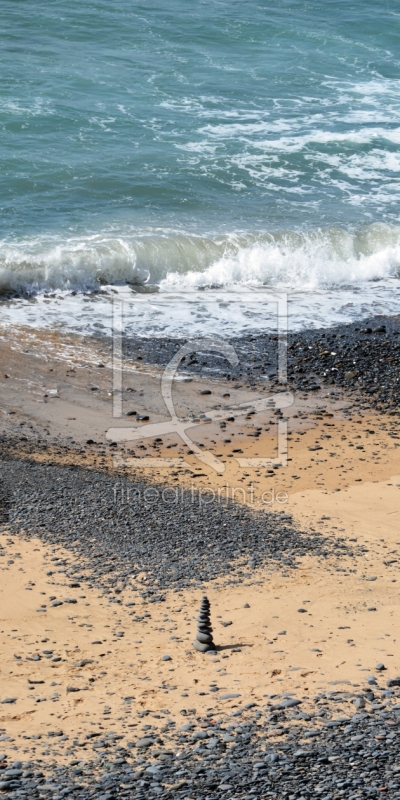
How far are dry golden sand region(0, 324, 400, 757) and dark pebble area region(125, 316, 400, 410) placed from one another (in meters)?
1.11

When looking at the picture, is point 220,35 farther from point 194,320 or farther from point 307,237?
point 194,320

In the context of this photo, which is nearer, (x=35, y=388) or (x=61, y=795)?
(x=61, y=795)

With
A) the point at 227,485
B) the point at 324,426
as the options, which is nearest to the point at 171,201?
the point at 324,426

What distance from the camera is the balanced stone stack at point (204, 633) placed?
7.70 m

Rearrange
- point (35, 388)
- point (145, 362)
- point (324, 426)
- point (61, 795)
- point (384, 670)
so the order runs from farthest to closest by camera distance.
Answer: point (145, 362)
point (35, 388)
point (324, 426)
point (384, 670)
point (61, 795)

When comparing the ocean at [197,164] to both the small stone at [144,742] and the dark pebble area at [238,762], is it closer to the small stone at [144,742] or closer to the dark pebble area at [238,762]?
the dark pebble area at [238,762]

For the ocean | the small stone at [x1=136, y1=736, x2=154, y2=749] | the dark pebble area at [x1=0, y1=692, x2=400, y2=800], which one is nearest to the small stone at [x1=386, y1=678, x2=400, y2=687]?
the dark pebble area at [x1=0, y1=692, x2=400, y2=800]

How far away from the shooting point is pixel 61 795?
5793mm

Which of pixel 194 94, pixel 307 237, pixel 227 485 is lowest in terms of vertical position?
pixel 227 485

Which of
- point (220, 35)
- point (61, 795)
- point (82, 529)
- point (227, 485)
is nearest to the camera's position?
point (61, 795)

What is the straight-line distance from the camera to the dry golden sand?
23.3 ft

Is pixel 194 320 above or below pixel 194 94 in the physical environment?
below

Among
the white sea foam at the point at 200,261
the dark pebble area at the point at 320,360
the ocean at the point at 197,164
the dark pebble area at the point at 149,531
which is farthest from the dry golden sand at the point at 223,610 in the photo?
the white sea foam at the point at 200,261

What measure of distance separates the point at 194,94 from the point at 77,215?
7.95 metres
